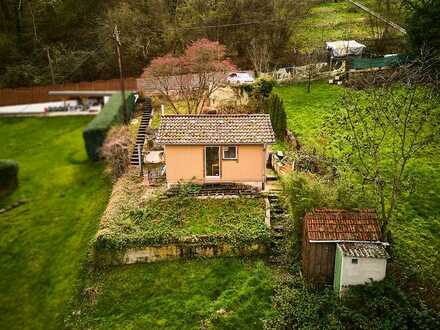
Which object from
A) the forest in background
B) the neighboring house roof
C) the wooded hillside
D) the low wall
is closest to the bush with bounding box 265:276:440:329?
the low wall

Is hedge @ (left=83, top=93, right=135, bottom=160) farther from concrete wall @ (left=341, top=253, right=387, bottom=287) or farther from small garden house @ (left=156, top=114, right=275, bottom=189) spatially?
concrete wall @ (left=341, top=253, right=387, bottom=287)

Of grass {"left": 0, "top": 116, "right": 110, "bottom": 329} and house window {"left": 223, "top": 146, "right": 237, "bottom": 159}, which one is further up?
house window {"left": 223, "top": 146, "right": 237, "bottom": 159}

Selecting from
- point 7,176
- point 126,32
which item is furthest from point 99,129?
point 126,32

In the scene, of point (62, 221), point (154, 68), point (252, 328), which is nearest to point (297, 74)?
point (154, 68)

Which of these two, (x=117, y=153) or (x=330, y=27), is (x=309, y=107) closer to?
(x=117, y=153)

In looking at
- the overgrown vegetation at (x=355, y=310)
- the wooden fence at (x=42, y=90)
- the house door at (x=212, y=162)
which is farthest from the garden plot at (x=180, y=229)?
the wooden fence at (x=42, y=90)

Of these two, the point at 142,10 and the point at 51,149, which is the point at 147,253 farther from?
the point at 142,10
